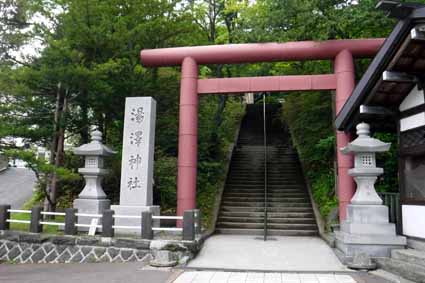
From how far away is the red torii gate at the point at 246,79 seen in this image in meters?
10.4

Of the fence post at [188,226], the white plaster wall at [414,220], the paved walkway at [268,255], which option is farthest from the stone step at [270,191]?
the fence post at [188,226]

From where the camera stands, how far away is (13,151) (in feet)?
31.4

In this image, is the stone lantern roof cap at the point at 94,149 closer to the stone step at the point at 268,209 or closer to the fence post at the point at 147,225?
Result: the fence post at the point at 147,225

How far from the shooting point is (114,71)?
11.1m

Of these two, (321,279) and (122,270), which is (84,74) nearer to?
(122,270)

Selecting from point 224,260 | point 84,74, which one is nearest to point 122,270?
point 224,260

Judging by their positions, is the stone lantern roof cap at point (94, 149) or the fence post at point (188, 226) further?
the stone lantern roof cap at point (94, 149)

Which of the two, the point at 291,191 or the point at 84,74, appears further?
the point at 291,191

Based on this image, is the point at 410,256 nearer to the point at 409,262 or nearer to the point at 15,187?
the point at 409,262

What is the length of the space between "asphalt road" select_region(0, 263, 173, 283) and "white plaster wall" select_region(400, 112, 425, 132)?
649 cm

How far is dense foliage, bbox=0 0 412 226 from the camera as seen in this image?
1062 cm

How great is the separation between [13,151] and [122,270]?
4.72 meters

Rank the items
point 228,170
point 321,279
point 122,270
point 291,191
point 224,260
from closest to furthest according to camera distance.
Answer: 1. point 321,279
2. point 122,270
3. point 224,260
4. point 291,191
5. point 228,170

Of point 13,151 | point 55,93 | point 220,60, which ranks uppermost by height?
point 220,60
